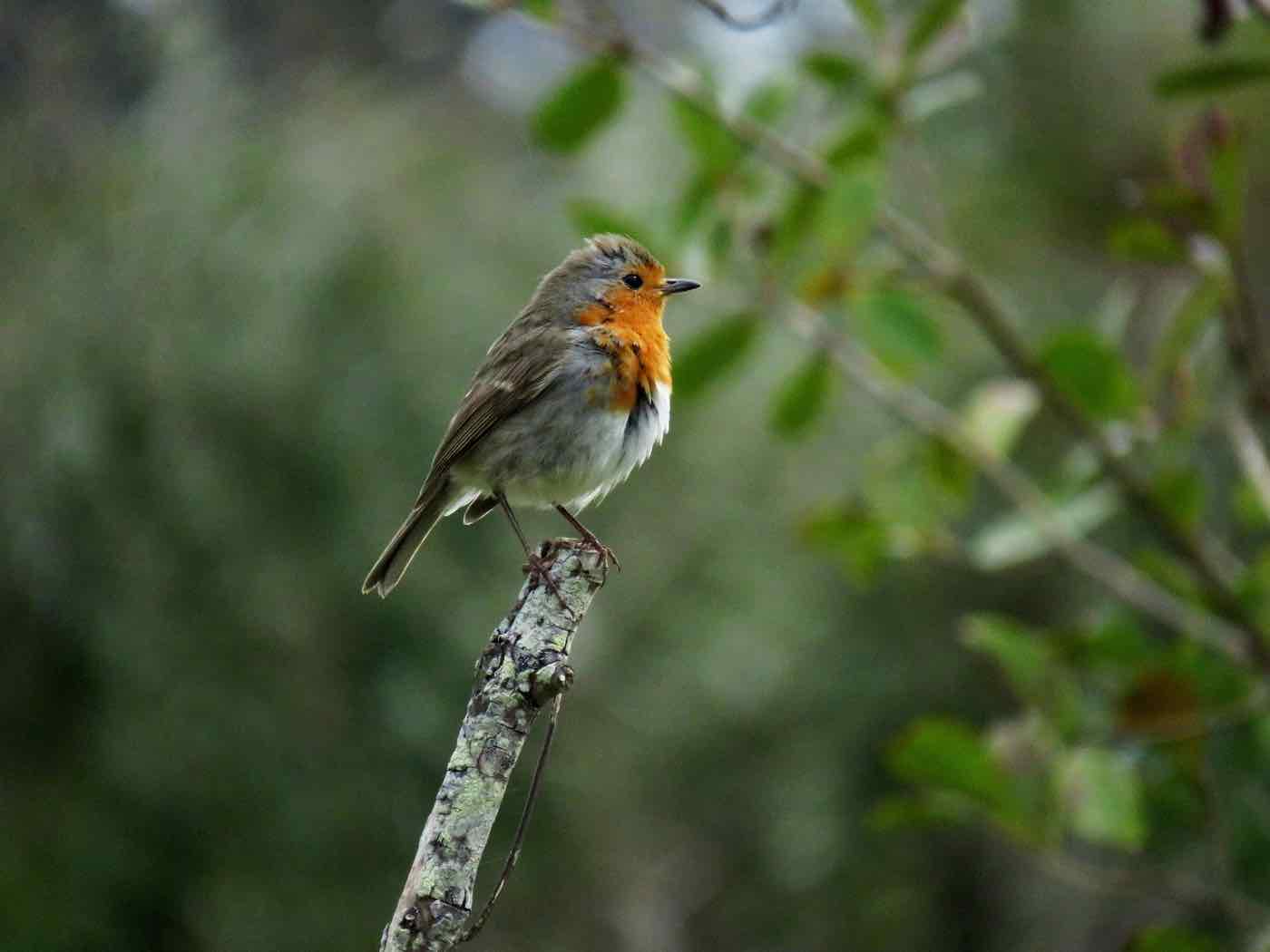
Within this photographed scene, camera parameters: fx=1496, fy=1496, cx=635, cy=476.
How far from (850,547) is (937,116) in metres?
2.67

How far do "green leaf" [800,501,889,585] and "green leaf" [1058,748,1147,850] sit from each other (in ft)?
2.06

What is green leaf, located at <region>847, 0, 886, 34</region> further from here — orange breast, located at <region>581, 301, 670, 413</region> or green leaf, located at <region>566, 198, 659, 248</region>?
orange breast, located at <region>581, 301, 670, 413</region>

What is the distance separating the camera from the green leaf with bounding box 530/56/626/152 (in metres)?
3.04

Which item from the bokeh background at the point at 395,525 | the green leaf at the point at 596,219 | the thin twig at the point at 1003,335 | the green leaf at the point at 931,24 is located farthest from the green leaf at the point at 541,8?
the green leaf at the point at 931,24

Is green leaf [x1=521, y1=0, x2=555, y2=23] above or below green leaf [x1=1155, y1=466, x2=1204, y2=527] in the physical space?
above

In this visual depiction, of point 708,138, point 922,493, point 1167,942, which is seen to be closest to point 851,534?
point 922,493

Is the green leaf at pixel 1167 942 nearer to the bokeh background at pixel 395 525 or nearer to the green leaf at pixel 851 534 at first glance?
the bokeh background at pixel 395 525

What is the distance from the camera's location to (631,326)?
12.4ft

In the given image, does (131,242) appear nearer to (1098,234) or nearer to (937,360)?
(937,360)

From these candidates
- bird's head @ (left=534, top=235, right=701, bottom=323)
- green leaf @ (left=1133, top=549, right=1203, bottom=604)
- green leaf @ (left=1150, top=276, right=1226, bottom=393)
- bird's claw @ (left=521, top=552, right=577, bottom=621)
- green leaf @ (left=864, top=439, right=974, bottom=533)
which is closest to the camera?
bird's claw @ (left=521, top=552, right=577, bottom=621)

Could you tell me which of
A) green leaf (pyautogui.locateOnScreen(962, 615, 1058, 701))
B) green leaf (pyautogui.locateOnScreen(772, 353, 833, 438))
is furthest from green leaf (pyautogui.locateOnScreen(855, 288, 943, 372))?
green leaf (pyautogui.locateOnScreen(962, 615, 1058, 701))

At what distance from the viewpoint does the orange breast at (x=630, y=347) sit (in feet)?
11.7

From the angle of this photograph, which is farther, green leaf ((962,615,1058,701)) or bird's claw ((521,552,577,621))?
green leaf ((962,615,1058,701))

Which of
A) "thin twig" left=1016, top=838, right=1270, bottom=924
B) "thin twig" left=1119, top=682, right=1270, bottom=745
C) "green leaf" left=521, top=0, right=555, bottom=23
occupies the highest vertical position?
"green leaf" left=521, top=0, right=555, bottom=23
